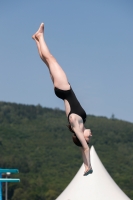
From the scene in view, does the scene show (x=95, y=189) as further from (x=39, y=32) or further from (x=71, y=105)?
(x=71, y=105)

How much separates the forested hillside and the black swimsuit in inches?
2185

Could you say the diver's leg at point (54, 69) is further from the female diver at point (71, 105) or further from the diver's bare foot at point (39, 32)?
the diver's bare foot at point (39, 32)

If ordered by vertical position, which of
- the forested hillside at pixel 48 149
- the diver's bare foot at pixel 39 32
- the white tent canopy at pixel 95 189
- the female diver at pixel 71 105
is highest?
the forested hillside at pixel 48 149

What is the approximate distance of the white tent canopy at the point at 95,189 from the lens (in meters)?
24.9

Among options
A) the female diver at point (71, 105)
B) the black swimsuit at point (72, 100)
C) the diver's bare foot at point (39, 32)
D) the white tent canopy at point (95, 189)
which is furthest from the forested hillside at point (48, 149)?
the black swimsuit at point (72, 100)

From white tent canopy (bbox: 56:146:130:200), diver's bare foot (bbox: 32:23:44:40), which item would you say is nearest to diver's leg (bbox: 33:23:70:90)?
diver's bare foot (bbox: 32:23:44:40)

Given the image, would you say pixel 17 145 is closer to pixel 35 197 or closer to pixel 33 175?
pixel 33 175

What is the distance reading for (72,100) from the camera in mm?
10945

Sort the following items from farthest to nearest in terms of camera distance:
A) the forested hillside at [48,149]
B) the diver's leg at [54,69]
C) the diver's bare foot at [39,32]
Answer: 1. the forested hillside at [48,149]
2. the diver's bare foot at [39,32]
3. the diver's leg at [54,69]

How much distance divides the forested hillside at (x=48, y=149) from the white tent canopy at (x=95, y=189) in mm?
40260

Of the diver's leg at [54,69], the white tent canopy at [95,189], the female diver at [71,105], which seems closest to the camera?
the female diver at [71,105]

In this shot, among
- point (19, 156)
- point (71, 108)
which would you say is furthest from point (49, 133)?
point (71, 108)

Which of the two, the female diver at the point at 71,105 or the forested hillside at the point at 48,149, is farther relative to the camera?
the forested hillside at the point at 48,149

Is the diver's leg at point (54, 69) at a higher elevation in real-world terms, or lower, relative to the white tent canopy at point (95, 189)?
lower
